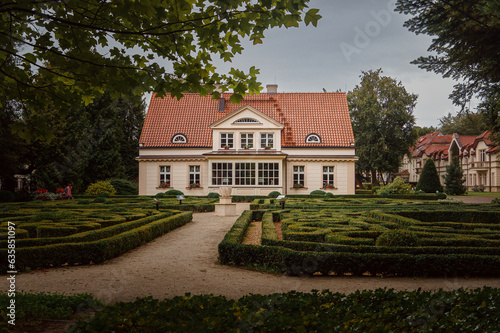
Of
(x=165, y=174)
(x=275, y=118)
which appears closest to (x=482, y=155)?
(x=275, y=118)

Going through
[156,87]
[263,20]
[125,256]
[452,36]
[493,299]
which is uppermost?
[452,36]

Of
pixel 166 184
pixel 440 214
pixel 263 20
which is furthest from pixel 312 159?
pixel 263 20

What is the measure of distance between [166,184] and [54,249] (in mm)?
22099

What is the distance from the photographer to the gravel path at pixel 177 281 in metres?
6.16

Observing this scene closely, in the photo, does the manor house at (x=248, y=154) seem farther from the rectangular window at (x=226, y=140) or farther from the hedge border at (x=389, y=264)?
the hedge border at (x=389, y=264)

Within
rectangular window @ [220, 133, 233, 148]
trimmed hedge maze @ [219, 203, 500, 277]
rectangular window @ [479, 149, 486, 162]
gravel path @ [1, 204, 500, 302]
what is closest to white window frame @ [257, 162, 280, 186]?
rectangular window @ [220, 133, 233, 148]

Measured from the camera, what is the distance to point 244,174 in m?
28.9

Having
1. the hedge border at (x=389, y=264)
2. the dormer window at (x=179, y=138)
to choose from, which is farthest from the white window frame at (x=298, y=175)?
the hedge border at (x=389, y=264)

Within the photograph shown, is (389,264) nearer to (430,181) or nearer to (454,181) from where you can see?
(430,181)

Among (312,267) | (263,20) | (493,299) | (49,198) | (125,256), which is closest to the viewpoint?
(493,299)

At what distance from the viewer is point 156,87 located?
4805mm

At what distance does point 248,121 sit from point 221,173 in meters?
4.84

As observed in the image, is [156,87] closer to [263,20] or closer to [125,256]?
[263,20]

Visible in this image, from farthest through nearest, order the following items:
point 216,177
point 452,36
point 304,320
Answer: point 216,177 < point 452,36 < point 304,320
